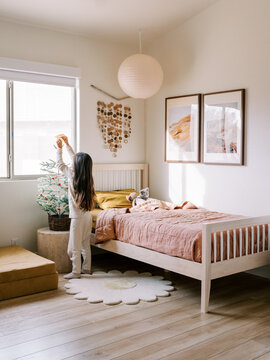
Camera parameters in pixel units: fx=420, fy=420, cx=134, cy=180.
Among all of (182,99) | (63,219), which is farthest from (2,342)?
(182,99)

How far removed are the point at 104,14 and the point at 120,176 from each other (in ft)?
6.05

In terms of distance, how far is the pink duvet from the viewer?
3225 millimetres

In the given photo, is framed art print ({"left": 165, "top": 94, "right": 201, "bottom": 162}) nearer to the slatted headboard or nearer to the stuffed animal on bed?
the slatted headboard

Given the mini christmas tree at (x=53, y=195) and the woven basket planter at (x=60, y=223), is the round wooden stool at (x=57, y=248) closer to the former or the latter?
the woven basket planter at (x=60, y=223)

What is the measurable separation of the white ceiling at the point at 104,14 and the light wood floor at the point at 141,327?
2609 mm

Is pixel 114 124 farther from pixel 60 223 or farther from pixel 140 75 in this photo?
pixel 60 223

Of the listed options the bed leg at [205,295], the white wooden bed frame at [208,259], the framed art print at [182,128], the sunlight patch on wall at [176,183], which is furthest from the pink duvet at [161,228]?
the framed art print at [182,128]

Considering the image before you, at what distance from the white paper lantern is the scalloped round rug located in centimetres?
187

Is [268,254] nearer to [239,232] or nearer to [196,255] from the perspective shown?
[239,232]

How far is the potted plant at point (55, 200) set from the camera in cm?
417

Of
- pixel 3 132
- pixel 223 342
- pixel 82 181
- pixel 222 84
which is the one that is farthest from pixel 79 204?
pixel 222 84

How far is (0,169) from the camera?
4.31 m

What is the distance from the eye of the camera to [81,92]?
4.73 meters

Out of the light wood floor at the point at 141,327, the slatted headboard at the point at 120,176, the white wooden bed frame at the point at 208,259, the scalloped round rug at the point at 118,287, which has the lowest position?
the light wood floor at the point at 141,327
